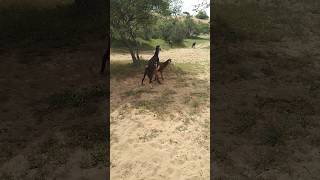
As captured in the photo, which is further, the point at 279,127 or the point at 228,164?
the point at 279,127

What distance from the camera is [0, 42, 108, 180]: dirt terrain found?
54.0 ft

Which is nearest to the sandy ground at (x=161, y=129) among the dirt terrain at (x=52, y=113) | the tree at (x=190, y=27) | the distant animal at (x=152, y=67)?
the distant animal at (x=152, y=67)

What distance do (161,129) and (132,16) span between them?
316 inches

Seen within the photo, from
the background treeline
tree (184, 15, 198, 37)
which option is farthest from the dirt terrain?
tree (184, 15, 198, 37)

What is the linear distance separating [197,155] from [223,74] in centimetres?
771

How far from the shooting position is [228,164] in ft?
53.7

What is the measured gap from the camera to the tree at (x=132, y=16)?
23500 mm

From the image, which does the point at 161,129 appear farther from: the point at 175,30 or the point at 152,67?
the point at 175,30

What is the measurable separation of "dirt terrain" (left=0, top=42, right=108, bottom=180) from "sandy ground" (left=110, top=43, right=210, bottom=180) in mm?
Result: 767

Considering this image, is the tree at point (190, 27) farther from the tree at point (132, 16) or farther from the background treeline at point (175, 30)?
the tree at point (132, 16)

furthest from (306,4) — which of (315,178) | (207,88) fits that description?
(315,178)

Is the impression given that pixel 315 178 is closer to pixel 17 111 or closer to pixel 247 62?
pixel 247 62

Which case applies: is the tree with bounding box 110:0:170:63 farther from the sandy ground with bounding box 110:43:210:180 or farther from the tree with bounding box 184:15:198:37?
the tree with bounding box 184:15:198:37

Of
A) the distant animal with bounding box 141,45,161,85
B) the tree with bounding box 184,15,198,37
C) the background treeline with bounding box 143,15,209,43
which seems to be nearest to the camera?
the distant animal with bounding box 141,45,161,85
